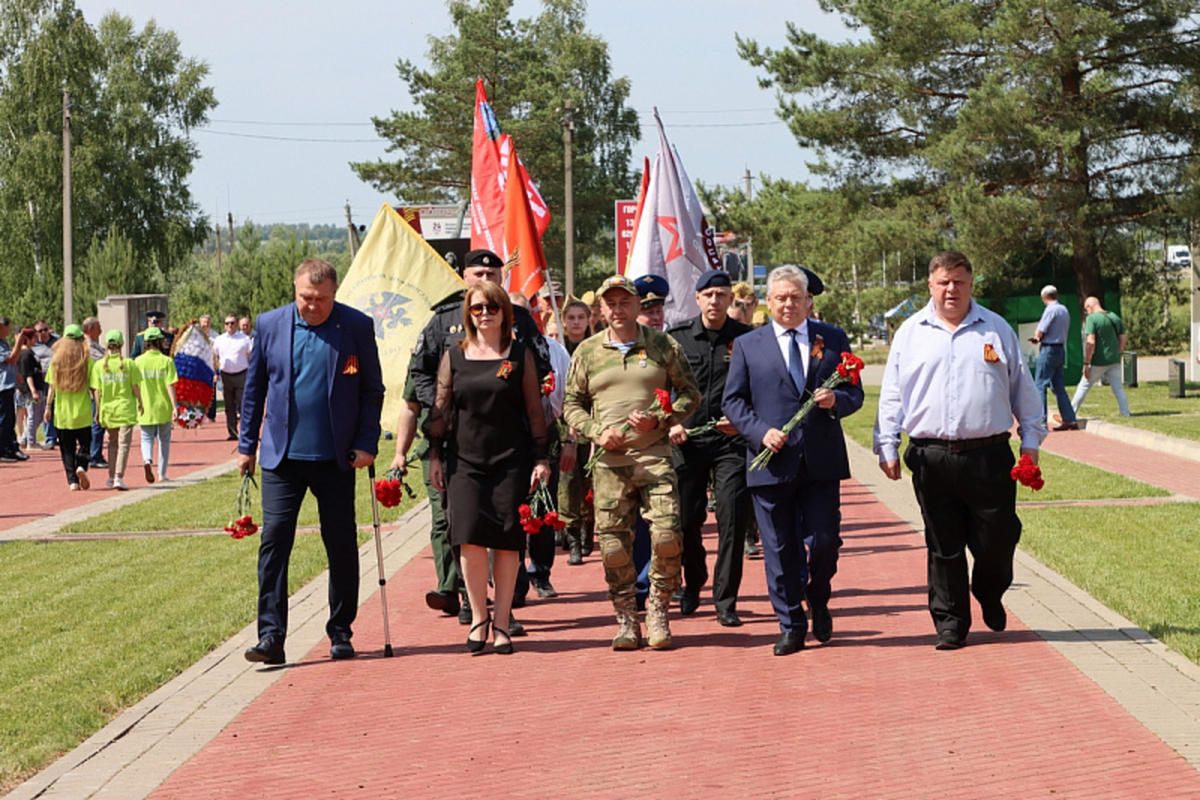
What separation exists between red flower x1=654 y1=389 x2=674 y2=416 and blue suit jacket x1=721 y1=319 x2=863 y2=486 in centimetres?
41

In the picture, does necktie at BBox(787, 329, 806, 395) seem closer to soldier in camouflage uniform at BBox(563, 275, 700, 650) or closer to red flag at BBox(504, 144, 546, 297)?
soldier in camouflage uniform at BBox(563, 275, 700, 650)

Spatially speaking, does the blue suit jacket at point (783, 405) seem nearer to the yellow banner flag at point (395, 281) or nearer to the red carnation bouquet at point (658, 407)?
the red carnation bouquet at point (658, 407)

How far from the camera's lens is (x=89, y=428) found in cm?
1858

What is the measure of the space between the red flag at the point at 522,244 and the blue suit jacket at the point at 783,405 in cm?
503

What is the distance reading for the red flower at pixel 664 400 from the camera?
8078 mm

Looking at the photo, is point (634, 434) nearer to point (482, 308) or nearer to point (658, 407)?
point (658, 407)

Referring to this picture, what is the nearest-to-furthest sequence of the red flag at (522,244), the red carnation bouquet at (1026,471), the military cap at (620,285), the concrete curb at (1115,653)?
the concrete curb at (1115,653)
the red carnation bouquet at (1026,471)
the military cap at (620,285)
the red flag at (522,244)

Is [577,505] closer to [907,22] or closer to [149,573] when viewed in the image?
[149,573]

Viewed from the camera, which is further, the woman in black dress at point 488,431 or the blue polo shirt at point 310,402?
the woman in black dress at point 488,431

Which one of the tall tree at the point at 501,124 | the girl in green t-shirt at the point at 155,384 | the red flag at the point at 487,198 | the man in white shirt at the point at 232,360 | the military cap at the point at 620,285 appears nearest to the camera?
the military cap at the point at 620,285

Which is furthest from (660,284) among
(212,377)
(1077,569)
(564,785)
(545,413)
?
(212,377)

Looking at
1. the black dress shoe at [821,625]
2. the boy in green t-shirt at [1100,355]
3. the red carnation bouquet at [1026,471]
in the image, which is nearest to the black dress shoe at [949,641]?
the black dress shoe at [821,625]

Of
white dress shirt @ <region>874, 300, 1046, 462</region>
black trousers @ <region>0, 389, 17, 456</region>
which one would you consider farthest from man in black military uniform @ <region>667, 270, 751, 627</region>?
black trousers @ <region>0, 389, 17, 456</region>

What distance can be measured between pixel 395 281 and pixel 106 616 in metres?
3.71
